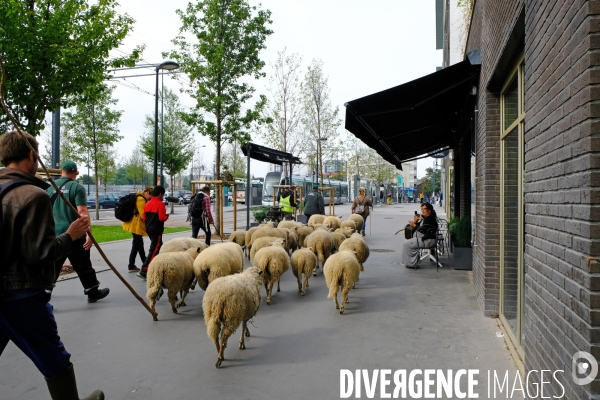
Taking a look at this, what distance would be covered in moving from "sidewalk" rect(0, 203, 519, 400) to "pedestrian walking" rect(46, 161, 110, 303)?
1.14 ft

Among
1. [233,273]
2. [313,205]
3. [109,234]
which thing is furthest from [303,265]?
[109,234]

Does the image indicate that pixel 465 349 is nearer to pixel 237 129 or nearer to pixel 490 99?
pixel 490 99

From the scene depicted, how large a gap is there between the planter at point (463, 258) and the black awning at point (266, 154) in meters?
7.76

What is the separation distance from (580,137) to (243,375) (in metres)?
3.53

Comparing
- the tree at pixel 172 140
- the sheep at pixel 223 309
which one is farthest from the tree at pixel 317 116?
the sheep at pixel 223 309

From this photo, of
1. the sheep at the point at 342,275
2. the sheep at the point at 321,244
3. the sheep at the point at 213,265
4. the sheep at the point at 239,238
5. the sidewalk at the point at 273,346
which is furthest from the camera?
the sheep at the point at 239,238

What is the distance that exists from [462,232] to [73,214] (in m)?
7.71

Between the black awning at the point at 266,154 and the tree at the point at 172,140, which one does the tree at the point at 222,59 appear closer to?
the black awning at the point at 266,154

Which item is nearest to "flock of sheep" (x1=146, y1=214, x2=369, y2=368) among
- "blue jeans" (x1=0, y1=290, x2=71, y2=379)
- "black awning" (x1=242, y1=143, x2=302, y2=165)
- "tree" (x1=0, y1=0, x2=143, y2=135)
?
"blue jeans" (x1=0, y1=290, x2=71, y2=379)

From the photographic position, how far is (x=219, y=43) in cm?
1627

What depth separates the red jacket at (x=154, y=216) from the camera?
9148mm

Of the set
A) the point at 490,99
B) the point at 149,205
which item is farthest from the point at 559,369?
the point at 149,205

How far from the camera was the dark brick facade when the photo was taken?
227 centimetres

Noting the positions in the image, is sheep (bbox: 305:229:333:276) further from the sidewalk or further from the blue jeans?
the blue jeans
